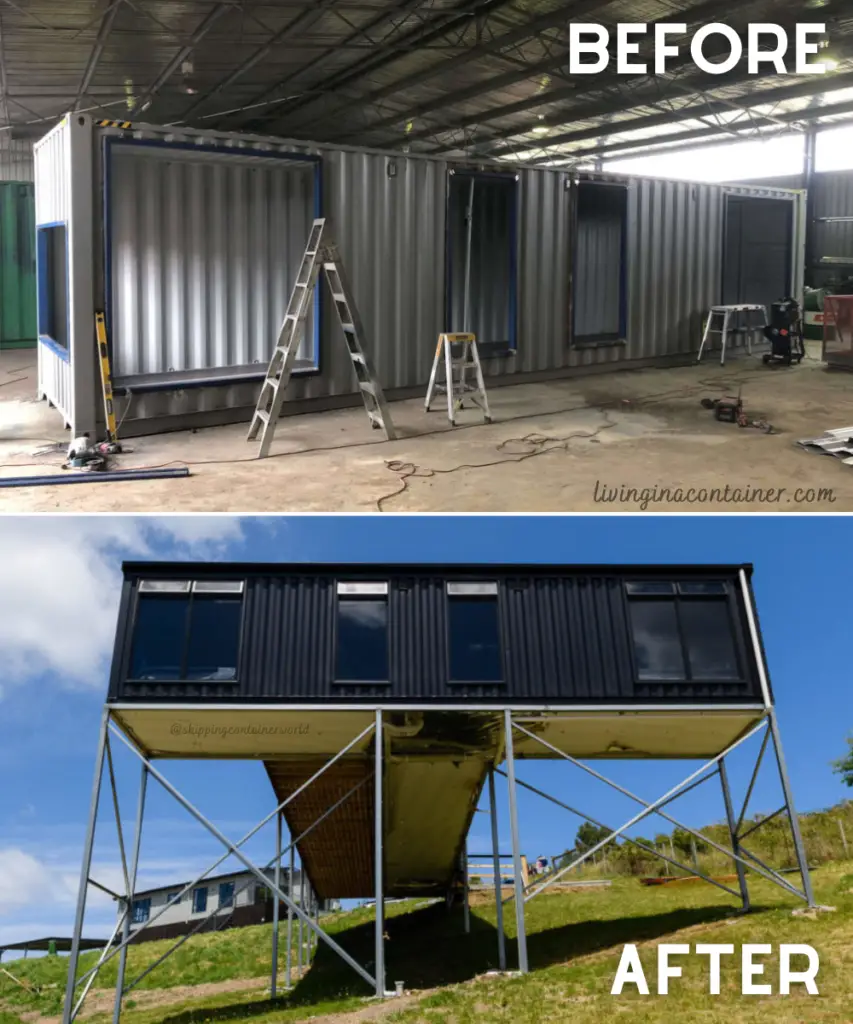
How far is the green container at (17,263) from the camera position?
79.3 ft

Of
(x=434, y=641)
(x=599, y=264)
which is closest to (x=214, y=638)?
(x=434, y=641)

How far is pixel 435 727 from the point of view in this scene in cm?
1048

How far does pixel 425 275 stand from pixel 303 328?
167 inches

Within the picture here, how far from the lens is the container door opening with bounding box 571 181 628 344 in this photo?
19391mm

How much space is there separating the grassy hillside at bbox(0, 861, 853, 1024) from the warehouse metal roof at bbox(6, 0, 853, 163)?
1478 cm

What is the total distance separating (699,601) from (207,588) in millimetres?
4916

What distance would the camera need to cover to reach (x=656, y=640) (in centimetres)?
993

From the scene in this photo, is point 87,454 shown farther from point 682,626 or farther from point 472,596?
point 682,626

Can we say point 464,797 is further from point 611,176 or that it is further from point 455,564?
point 611,176

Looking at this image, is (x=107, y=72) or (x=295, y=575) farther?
(x=107, y=72)

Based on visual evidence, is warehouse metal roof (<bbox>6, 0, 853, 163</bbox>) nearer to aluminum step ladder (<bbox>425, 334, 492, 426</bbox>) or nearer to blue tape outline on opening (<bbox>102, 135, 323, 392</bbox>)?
blue tape outline on opening (<bbox>102, 135, 323, 392</bbox>)

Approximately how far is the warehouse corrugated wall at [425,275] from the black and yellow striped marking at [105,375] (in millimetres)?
404

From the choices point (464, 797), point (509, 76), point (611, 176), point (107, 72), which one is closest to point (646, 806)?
point (464, 797)

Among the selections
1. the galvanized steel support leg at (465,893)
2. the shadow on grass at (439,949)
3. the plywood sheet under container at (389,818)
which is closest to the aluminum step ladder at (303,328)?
the plywood sheet under container at (389,818)
